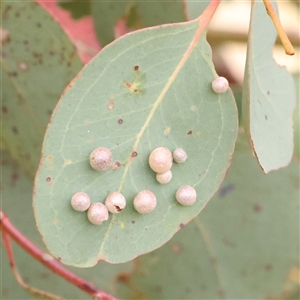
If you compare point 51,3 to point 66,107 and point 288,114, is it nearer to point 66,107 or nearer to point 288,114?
point 66,107

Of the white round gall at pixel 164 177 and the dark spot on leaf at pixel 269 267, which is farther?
the dark spot on leaf at pixel 269 267

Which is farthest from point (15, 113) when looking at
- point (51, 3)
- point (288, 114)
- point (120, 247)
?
point (288, 114)

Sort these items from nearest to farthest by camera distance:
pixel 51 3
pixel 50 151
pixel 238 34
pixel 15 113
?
pixel 50 151 < pixel 15 113 < pixel 51 3 < pixel 238 34

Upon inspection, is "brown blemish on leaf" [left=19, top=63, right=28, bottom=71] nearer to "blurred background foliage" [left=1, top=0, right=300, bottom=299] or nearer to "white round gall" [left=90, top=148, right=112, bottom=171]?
"blurred background foliage" [left=1, top=0, right=300, bottom=299]

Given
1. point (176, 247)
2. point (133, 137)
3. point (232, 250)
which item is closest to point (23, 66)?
point (133, 137)

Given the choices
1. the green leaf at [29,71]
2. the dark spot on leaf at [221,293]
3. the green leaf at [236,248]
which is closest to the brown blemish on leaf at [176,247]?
the green leaf at [236,248]

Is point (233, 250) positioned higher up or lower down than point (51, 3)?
lower down

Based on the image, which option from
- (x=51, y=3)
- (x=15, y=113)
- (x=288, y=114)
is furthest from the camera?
(x=51, y=3)

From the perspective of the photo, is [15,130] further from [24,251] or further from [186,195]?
[186,195]

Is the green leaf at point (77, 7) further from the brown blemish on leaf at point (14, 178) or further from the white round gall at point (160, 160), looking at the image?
the white round gall at point (160, 160)
